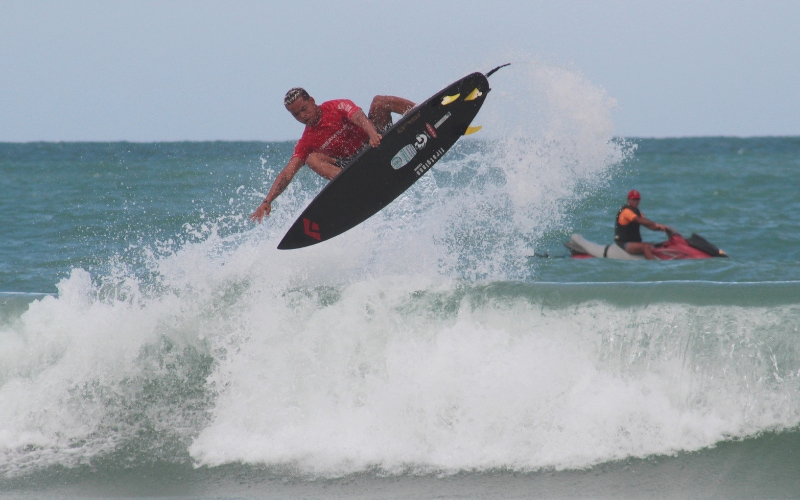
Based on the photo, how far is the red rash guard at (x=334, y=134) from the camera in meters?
6.96

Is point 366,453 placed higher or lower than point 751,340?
lower

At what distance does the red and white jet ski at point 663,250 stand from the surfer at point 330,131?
698 centimetres

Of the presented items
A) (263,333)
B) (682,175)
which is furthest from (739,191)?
(263,333)

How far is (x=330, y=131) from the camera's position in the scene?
7027 millimetres

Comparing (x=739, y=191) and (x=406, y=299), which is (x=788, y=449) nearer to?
(x=406, y=299)

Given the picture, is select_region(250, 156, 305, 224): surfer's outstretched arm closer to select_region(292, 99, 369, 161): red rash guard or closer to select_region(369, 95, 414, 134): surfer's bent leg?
select_region(292, 99, 369, 161): red rash guard

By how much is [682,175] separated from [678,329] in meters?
25.1

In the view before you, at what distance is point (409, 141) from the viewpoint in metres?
7.23

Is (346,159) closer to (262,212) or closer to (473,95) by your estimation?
(262,212)

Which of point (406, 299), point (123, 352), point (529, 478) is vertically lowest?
point (529, 478)

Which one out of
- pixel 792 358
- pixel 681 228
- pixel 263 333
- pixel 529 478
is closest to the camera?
pixel 529 478

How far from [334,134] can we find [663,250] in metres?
8.24

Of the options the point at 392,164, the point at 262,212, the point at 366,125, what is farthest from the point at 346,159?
the point at 262,212

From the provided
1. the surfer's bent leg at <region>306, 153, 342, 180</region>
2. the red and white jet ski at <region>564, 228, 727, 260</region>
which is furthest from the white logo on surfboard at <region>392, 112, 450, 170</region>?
the red and white jet ski at <region>564, 228, 727, 260</region>
